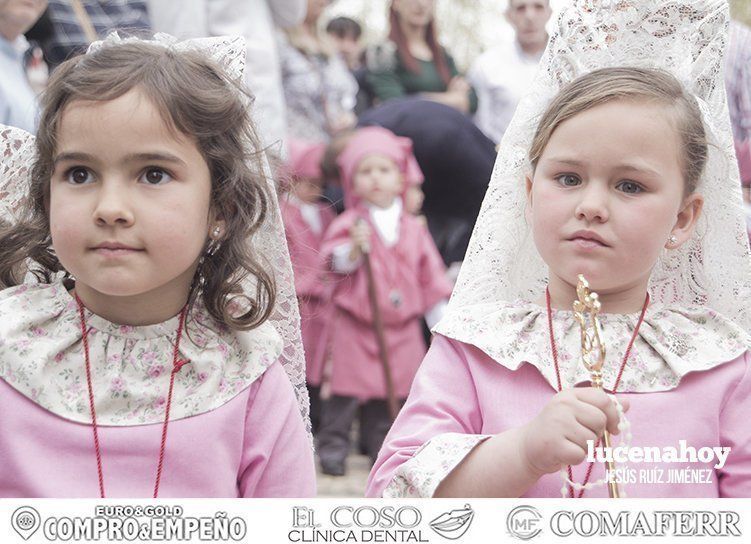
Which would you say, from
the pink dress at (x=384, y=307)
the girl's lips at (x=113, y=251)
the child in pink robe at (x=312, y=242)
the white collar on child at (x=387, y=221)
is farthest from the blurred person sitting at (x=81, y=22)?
the girl's lips at (x=113, y=251)

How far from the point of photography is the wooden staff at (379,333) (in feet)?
19.7

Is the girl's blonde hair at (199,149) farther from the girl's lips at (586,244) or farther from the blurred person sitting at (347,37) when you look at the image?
the blurred person sitting at (347,37)

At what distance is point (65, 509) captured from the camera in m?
2.09

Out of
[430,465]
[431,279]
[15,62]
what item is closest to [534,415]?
[430,465]

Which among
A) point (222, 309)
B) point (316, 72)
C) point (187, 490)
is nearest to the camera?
point (187, 490)

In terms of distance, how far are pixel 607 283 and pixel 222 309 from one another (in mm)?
751

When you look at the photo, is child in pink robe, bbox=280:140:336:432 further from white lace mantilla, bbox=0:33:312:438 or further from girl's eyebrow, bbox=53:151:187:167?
girl's eyebrow, bbox=53:151:187:167

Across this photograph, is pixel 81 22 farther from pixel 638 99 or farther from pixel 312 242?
pixel 638 99

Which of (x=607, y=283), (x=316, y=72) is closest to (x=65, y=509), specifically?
(x=607, y=283)

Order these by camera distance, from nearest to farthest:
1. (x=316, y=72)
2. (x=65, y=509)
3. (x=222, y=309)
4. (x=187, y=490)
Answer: (x=65, y=509), (x=187, y=490), (x=222, y=309), (x=316, y=72)

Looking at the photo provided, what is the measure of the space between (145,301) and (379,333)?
3576 mm

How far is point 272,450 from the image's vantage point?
8.09 feet

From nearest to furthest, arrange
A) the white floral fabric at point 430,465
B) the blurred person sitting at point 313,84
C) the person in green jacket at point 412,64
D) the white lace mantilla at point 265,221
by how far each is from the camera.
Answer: the white floral fabric at point 430,465
the white lace mantilla at point 265,221
the blurred person sitting at point 313,84
the person in green jacket at point 412,64

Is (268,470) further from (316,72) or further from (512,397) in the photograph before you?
(316,72)
